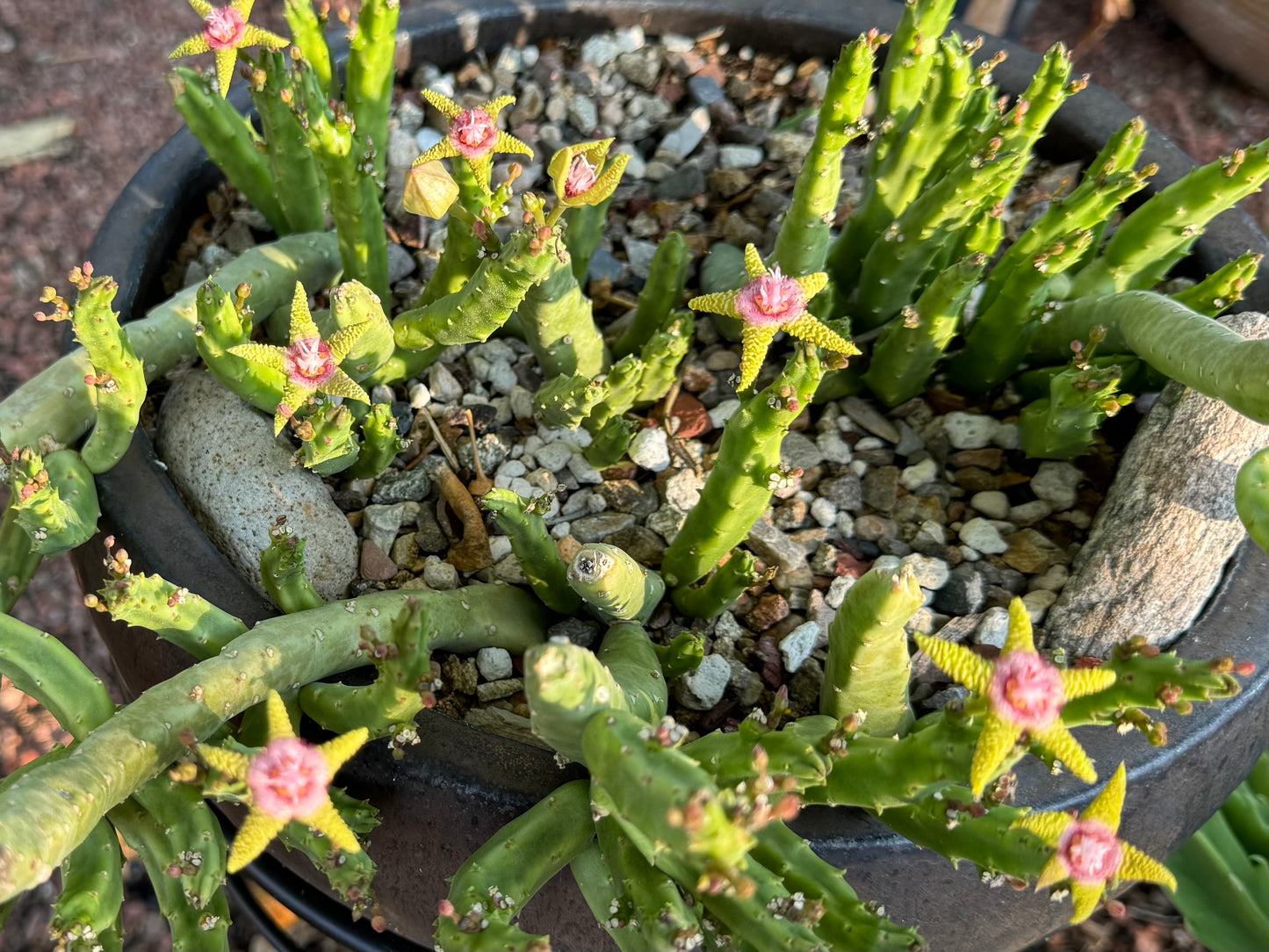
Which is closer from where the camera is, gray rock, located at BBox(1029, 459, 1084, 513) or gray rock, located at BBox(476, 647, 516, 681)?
gray rock, located at BBox(476, 647, 516, 681)

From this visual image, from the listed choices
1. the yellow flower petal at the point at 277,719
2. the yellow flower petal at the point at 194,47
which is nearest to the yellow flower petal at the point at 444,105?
the yellow flower petal at the point at 194,47

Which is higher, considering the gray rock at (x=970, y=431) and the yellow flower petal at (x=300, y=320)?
the yellow flower petal at (x=300, y=320)

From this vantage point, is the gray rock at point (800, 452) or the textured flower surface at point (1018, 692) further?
the gray rock at point (800, 452)

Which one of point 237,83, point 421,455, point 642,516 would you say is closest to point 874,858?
point 642,516

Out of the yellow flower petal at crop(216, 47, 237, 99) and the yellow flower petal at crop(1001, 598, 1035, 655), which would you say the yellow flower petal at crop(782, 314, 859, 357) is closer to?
the yellow flower petal at crop(1001, 598, 1035, 655)

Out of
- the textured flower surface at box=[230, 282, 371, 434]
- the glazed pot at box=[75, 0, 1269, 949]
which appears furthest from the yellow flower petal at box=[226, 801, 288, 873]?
the textured flower surface at box=[230, 282, 371, 434]

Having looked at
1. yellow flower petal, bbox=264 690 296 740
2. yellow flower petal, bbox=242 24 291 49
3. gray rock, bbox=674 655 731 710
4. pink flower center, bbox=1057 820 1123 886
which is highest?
yellow flower petal, bbox=242 24 291 49

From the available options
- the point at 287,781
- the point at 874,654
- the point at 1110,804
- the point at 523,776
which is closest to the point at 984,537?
the point at 874,654

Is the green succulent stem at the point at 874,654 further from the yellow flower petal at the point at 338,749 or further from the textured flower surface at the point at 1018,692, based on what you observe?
the yellow flower petal at the point at 338,749
